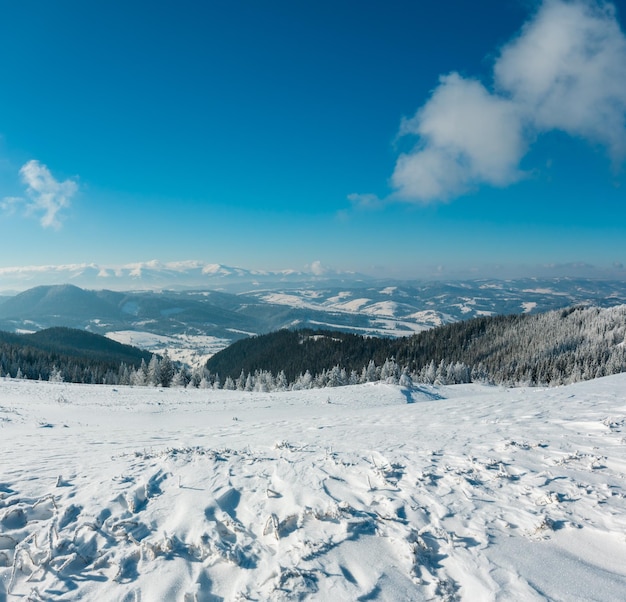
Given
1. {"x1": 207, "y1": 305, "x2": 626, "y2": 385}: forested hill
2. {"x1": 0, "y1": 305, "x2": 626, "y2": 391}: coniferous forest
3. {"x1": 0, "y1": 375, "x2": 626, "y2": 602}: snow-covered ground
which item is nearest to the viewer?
{"x1": 0, "y1": 375, "x2": 626, "y2": 602}: snow-covered ground

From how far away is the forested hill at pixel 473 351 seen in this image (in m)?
83.6

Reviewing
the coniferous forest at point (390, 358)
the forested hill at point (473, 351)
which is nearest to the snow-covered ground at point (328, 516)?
the coniferous forest at point (390, 358)

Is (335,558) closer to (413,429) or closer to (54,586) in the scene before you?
(54,586)

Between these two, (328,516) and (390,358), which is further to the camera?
(390,358)

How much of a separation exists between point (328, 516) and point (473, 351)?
12468 centimetres

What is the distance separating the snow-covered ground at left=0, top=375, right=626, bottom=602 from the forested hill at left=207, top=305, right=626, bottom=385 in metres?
Answer: 66.5

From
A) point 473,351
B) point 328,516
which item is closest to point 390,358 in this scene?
point 473,351

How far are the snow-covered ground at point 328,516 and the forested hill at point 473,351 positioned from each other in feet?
218

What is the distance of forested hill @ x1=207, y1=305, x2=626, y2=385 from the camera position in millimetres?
83562

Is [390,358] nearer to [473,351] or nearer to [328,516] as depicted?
[473,351]

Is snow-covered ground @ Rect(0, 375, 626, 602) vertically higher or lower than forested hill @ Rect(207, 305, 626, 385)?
higher

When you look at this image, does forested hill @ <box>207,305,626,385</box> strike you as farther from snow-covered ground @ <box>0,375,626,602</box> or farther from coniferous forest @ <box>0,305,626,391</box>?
snow-covered ground @ <box>0,375,626,602</box>

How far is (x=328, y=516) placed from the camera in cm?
699

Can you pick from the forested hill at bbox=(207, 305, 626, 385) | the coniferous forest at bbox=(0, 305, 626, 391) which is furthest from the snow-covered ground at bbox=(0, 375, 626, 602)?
the forested hill at bbox=(207, 305, 626, 385)
